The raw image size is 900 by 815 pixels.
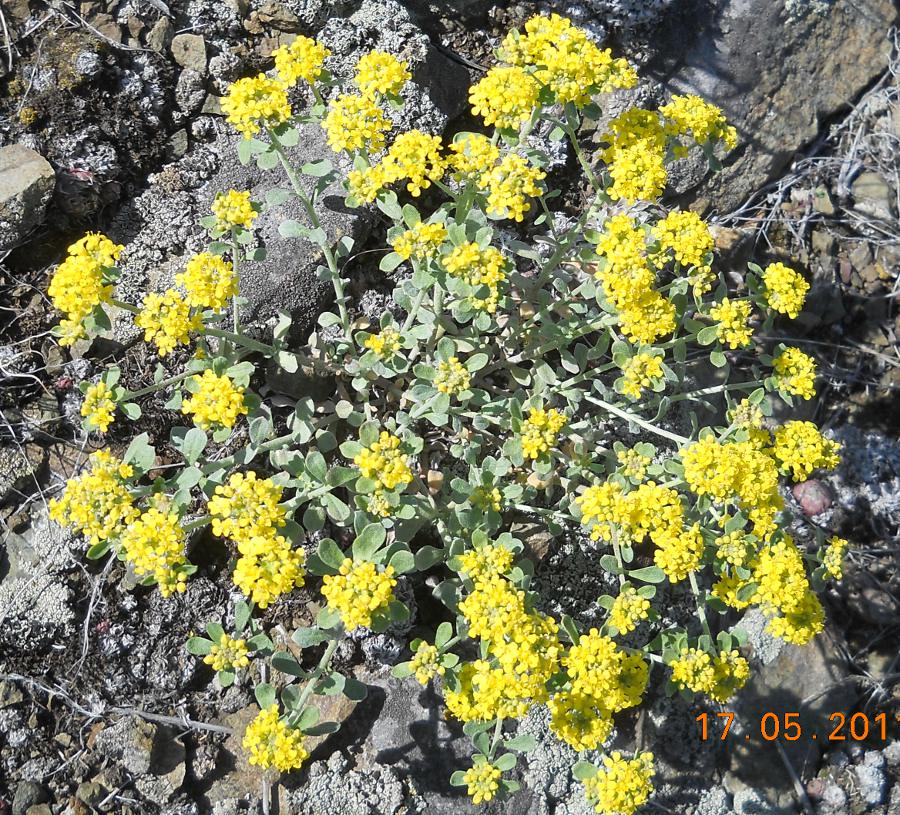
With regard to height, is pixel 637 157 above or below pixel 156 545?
above

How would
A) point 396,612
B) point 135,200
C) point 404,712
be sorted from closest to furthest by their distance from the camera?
point 396,612 < point 404,712 < point 135,200

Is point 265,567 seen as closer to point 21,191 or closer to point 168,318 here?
point 168,318

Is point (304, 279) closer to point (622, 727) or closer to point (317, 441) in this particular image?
point (317, 441)

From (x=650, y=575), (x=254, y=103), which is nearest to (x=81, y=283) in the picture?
(x=254, y=103)

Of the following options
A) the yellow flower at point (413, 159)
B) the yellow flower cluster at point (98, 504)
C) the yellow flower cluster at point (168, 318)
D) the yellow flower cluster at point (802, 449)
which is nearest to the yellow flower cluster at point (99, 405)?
the yellow flower cluster at point (98, 504)

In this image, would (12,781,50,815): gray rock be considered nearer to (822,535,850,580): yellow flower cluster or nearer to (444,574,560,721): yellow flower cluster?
(444,574,560,721): yellow flower cluster

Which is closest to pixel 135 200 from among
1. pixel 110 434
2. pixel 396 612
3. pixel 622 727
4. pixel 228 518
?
pixel 110 434

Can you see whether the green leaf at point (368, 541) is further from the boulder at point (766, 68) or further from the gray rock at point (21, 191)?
the boulder at point (766, 68)
